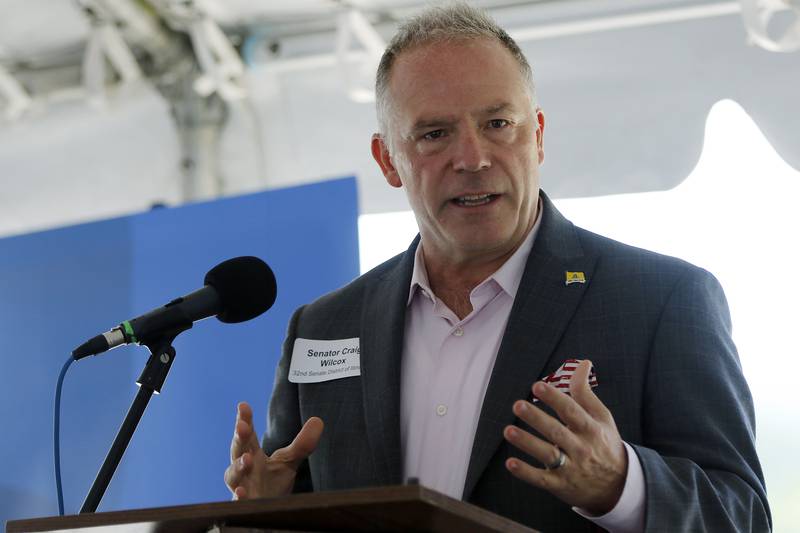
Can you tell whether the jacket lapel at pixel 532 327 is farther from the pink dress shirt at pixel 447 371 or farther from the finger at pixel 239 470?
the finger at pixel 239 470

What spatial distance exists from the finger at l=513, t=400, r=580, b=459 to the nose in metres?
0.81

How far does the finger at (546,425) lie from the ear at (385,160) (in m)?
1.17

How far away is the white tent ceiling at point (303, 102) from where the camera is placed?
4.37m

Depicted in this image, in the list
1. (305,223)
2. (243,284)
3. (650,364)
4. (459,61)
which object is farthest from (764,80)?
(243,284)

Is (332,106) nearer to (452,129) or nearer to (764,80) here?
(764,80)

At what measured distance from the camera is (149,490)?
146 inches

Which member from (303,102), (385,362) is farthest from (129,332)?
(303,102)

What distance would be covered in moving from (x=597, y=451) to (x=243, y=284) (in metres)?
0.82

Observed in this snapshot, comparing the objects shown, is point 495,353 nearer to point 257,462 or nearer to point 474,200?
point 474,200

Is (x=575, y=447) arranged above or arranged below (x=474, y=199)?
below

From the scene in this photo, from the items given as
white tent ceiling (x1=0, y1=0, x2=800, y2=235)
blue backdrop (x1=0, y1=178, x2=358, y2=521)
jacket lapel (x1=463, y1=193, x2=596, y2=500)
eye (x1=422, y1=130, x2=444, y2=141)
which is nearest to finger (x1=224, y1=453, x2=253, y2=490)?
jacket lapel (x1=463, y1=193, x2=596, y2=500)

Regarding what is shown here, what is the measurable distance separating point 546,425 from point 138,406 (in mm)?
742

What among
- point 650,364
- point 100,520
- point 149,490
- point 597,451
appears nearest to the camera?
point 100,520

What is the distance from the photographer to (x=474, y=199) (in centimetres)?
220
